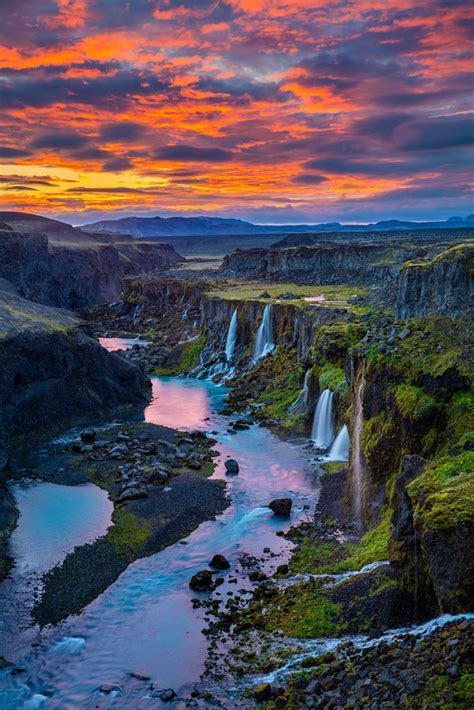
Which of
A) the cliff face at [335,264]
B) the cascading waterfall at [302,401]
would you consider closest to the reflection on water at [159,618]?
the cascading waterfall at [302,401]

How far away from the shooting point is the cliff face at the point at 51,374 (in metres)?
60.2

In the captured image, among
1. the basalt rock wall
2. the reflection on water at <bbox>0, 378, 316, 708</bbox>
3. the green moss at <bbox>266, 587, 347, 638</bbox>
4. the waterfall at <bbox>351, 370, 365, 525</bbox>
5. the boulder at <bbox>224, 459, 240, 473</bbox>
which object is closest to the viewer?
the green moss at <bbox>266, 587, 347, 638</bbox>

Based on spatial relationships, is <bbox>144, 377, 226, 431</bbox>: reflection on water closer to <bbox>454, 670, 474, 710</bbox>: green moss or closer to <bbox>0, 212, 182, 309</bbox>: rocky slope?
<bbox>454, 670, 474, 710</bbox>: green moss

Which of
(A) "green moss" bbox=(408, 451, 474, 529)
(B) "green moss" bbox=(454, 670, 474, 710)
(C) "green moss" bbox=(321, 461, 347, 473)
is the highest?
(A) "green moss" bbox=(408, 451, 474, 529)

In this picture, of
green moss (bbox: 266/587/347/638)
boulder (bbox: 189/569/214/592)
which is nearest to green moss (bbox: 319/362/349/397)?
boulder (bbox: 189/569/214/592)

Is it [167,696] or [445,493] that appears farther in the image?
[167,696]

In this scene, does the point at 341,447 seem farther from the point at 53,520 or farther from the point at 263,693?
the point at 263,693

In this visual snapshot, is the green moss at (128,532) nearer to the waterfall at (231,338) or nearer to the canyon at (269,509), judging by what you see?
the canyon at (269,509)

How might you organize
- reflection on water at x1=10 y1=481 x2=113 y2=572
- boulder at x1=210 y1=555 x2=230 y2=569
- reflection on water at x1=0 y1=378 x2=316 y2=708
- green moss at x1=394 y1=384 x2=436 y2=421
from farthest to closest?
reflection on water at x1=10 y1=481 x2=113 y2=572 → boulder at x1=210 y1=555 x2=230 y2=569 → green moss at x1=394 y1=384 x2=436 y2=421 → reflection on water at x1=0 y1=378 x2=316 y2=708

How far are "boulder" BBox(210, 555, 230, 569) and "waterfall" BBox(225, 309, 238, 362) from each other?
55860 millimetres

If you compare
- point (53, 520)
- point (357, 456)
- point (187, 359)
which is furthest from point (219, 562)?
Result: point (187, 359)

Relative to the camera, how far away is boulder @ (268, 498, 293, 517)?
3984 centimetres

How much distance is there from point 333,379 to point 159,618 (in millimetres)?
29742

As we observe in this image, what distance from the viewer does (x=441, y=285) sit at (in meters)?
40.4
